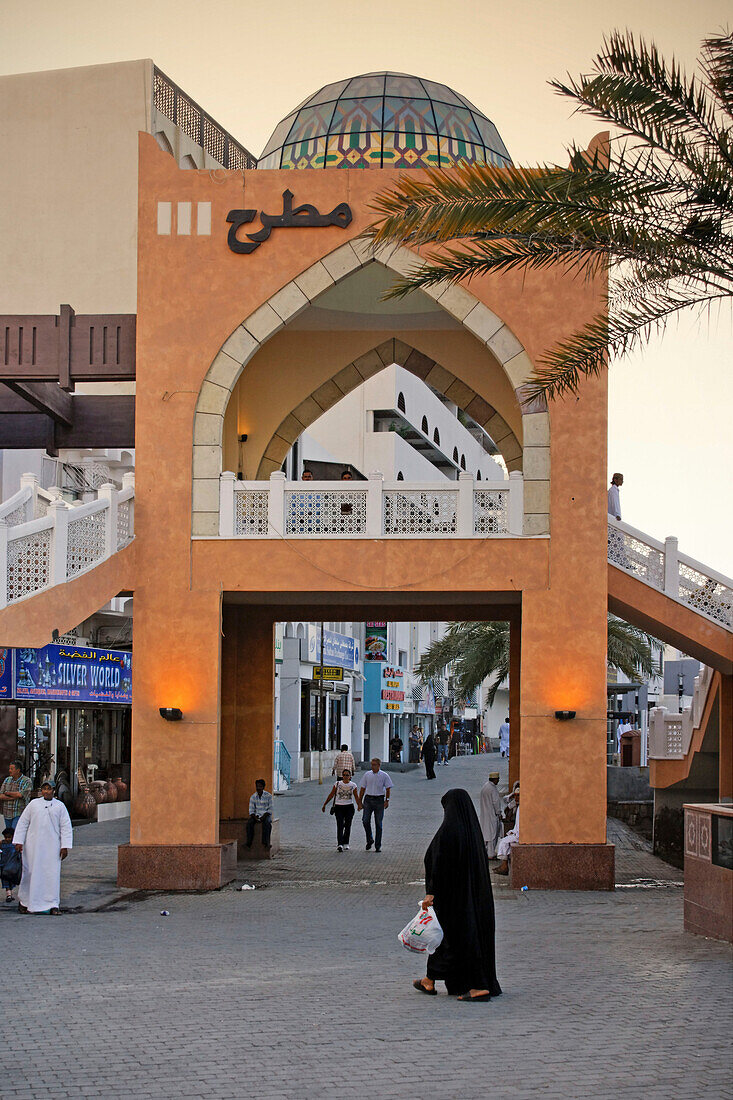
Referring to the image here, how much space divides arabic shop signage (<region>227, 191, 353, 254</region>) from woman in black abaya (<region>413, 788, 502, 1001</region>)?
32.9ft

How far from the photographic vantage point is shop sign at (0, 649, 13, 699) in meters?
22.4

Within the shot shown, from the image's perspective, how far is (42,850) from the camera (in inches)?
598

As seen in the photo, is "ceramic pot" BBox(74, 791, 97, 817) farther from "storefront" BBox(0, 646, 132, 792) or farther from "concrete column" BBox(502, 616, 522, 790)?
"concrete column" BBox(502, 616, 522, 790)

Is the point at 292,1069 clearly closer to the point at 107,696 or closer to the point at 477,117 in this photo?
the point at 477,117

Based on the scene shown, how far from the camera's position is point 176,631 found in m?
17.5

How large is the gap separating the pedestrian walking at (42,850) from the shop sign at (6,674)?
23.4 ft

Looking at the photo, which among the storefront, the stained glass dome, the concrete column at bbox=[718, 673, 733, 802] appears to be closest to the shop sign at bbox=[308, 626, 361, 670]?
the storefront

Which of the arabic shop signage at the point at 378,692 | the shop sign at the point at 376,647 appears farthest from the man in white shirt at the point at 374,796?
the arabic shop signage at the point at 378,692

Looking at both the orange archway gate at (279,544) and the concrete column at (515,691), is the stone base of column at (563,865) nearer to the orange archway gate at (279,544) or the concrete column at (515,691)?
the orange archway gate at (279,544)

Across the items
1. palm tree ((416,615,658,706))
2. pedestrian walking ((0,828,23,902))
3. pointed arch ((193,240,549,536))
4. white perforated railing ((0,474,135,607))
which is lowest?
pedestrian walking ((0,828,23,902))

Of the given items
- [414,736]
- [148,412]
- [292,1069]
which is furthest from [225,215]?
[414,736]

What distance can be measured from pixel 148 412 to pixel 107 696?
11446 mm

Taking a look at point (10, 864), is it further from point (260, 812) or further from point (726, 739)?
point (726, 739)

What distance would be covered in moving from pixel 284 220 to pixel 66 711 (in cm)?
1313
